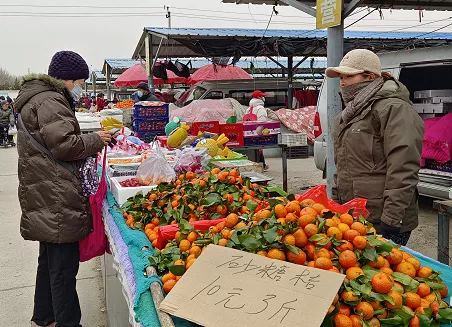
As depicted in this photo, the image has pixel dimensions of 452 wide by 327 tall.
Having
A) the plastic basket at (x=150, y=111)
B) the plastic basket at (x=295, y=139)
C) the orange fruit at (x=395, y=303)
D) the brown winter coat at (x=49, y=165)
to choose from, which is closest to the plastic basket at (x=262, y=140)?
the plastic basket at (x=150, y=111)

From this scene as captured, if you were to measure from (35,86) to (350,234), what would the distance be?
2119mm

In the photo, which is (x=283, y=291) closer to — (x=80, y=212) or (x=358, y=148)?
(x=358, y=148)

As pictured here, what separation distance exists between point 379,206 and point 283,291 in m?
1.41

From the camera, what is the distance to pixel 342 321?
1.36m

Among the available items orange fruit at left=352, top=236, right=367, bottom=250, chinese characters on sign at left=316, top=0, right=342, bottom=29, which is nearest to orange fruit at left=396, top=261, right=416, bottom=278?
orange fruit at left=352, top=236, right=367, bottom=250

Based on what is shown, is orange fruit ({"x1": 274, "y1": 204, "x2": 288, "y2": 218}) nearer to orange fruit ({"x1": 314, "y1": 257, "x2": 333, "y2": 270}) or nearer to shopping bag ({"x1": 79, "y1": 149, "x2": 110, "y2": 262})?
orange fruit ({"x1": 314, "y1": 257, "x2": 333, "y2": 270})

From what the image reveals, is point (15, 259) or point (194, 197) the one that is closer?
point (194, 197)

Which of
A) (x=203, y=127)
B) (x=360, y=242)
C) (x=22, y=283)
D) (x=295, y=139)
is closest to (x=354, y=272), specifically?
(x=360, y=242)

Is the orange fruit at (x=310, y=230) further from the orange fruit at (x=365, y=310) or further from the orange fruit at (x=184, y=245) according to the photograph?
the orange fruit at (x=184, y=245)

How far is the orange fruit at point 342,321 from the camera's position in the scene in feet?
4.44

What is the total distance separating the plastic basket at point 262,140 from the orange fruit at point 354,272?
5202mm

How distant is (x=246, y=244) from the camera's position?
1694 millimetres

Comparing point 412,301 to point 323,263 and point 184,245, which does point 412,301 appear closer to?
point 323,263

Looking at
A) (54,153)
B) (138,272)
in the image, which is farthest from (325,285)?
(54,153)
